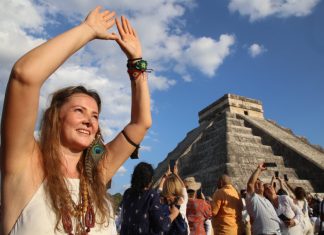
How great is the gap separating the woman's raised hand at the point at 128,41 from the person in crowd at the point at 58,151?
94 millimetres

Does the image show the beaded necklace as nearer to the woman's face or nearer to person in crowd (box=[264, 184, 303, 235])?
the woman's face

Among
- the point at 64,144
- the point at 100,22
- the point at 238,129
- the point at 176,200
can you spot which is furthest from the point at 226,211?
the point at 238,129

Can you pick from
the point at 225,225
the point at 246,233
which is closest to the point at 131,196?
the point at 225,225

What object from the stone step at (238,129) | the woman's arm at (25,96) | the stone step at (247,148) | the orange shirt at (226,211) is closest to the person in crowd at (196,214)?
the orange shirt at (226,211)

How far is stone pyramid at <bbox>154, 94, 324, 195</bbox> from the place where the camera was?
18.5 meters

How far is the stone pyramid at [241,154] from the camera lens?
18.5m

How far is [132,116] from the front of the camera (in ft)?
7.50

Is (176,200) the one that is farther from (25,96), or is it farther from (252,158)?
(252,158)

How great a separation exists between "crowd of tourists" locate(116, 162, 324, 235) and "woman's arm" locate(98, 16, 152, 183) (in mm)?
2001

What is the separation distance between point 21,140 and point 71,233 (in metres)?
0.49

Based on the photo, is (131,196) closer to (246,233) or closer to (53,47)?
(53,47)

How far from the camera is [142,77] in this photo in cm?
233

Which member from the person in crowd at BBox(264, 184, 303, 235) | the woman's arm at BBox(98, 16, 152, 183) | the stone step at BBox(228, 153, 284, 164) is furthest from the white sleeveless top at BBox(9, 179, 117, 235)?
the stone step at BBox(228, 153, 284, 164)

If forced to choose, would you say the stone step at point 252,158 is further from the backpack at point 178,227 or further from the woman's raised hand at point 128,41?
the woman's raised hand at point 128,41
